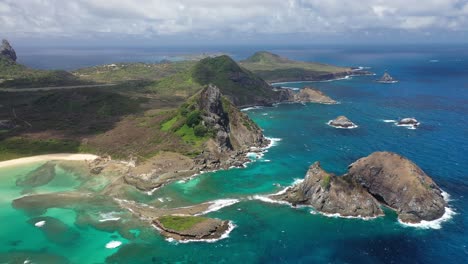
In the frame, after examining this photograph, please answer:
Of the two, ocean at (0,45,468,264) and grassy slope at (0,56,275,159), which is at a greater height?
grassy slope at (0,56,275,159)

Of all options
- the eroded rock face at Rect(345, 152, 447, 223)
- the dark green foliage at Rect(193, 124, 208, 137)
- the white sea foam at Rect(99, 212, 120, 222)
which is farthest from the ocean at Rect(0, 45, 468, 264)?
the dark green foliage at Rect(193, 124, 208, 137)

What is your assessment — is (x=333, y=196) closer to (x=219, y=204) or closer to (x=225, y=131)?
(x=219, y=204)

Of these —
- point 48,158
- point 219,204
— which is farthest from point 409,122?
point 48,158

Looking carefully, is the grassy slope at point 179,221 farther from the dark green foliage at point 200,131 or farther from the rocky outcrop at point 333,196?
the dark green foliage at point 200,131

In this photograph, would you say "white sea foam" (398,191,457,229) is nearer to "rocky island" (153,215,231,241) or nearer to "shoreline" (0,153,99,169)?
"rocky island" (153,215,231,241)

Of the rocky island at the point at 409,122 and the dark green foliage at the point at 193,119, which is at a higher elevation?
the dark green foliage at the point at 193,119

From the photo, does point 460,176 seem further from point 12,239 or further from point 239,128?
point 12,239

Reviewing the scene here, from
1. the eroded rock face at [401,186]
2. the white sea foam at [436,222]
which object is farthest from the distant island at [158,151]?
the white sea foam at [436,222]
